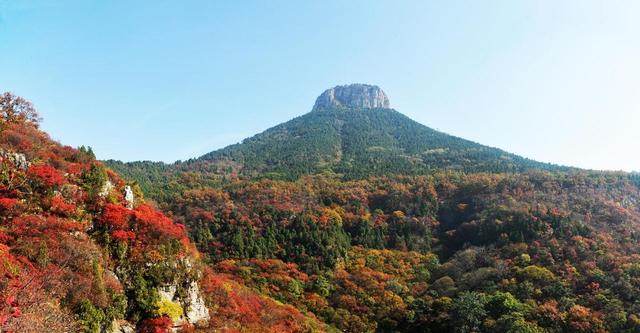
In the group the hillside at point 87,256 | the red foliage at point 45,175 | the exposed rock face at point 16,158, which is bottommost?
the hillside at point 87,256

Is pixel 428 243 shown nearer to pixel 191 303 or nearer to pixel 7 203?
pixel 191 303

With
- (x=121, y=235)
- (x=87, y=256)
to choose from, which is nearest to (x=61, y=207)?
(x=121, y=235)

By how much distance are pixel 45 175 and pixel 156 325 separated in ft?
38.0

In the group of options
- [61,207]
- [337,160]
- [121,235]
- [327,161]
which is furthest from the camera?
[337,160]

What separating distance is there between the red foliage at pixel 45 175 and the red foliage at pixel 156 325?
10.5 metres

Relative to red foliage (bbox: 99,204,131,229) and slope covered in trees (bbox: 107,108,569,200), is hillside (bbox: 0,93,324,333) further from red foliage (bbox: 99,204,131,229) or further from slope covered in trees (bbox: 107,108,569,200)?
slope covered in trees (bbox: 107,108,569,200)

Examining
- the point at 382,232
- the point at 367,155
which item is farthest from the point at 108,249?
the point at 367,155

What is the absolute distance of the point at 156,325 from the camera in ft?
84.3

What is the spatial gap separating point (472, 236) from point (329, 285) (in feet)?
118

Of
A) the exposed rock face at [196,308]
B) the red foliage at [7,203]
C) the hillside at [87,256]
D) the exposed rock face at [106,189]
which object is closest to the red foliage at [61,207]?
the hillside at [87,256]

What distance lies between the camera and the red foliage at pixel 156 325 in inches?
997

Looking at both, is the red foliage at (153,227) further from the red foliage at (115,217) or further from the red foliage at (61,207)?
the red foliage at (61,207)

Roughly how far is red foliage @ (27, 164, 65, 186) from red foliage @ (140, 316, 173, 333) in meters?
10.5

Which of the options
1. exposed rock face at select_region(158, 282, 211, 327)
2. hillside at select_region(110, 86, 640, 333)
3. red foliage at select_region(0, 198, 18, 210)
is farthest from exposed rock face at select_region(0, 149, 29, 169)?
hillside at select_region(110, 86, 640, 333)
